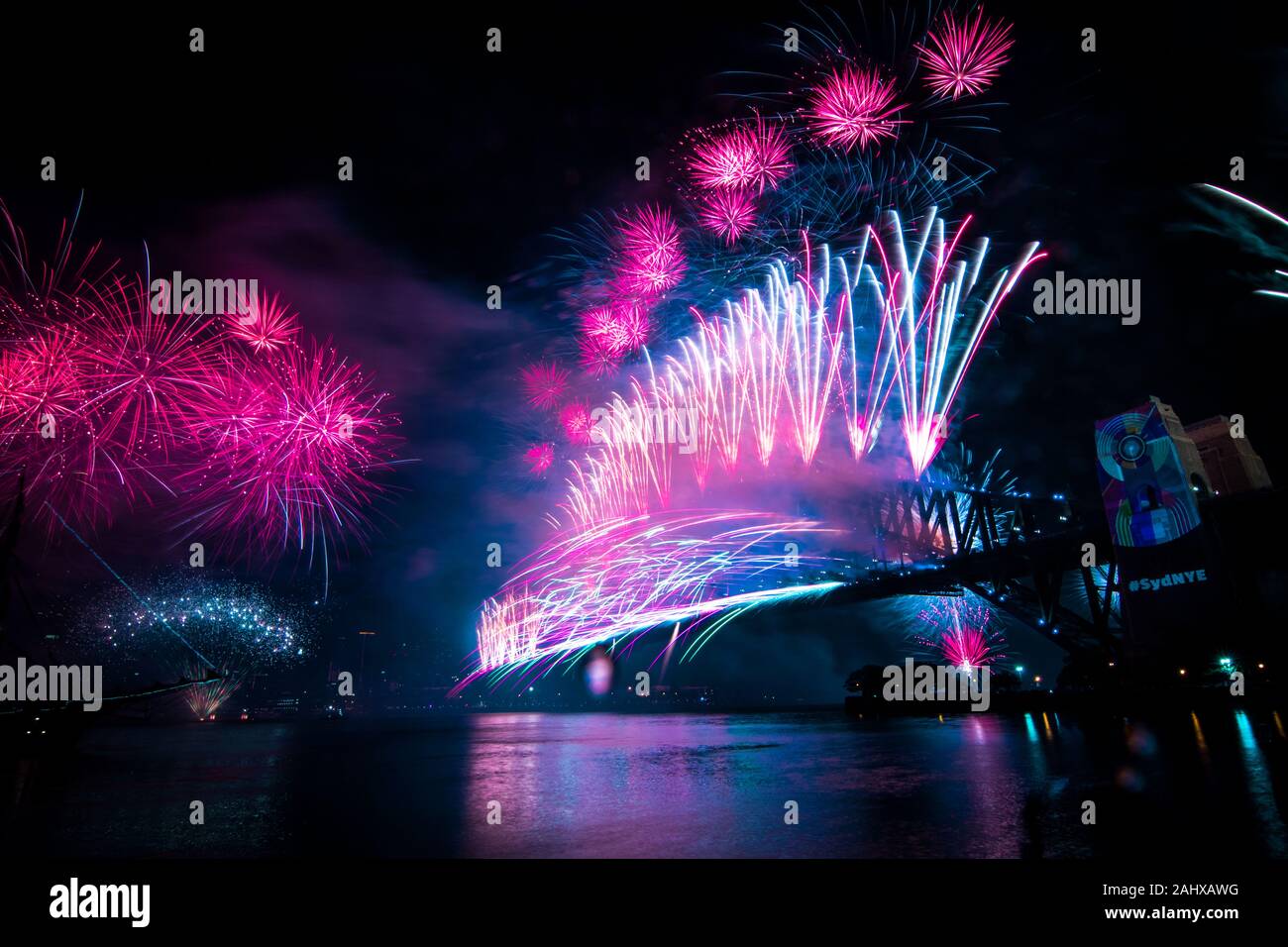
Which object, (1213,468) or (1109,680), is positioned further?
(1213,468)

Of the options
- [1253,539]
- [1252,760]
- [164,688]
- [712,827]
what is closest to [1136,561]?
[1253,539]

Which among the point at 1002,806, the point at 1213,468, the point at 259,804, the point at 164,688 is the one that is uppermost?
the point at 1213,468

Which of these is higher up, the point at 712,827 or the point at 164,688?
the point at 712,827
